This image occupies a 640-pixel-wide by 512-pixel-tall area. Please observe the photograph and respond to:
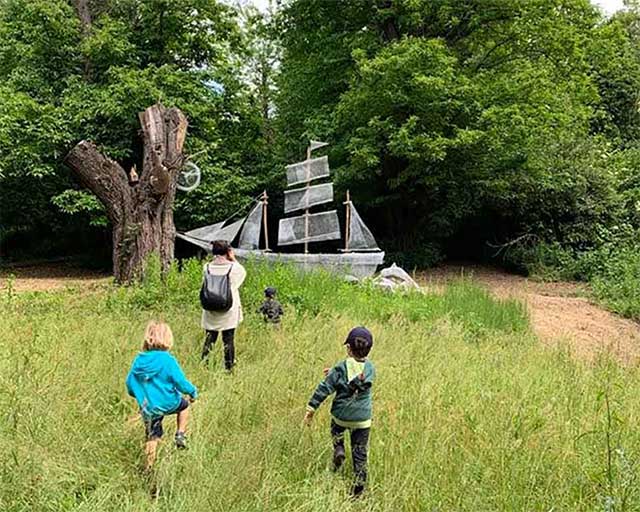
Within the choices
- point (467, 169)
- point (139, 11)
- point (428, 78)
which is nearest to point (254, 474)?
point (428, 78)

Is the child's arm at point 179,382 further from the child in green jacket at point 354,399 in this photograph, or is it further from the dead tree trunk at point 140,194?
the dead tree trunk at point 140,194

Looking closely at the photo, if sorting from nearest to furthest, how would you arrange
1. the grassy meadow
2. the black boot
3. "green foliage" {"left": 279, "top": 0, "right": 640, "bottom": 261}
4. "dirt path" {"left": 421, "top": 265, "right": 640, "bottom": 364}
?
1. the grassy meadow
2. the black boot
3. "dirt path" {"left": 421, "top": 265, "right": 640, "bottom": 364}
4. "green foliage" {"left": 279, "top": 0, "right": 640, "bottom": 261}

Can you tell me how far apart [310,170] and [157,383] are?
428 inches

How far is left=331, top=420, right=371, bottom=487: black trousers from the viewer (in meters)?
3.44

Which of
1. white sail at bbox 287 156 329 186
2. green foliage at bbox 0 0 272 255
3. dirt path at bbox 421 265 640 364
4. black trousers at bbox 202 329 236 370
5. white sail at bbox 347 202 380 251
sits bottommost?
dirt path at bbox 421 265 640 364

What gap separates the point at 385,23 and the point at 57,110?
9.55 meters

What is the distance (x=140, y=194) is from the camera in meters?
10.3

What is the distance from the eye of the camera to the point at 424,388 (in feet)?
15.9

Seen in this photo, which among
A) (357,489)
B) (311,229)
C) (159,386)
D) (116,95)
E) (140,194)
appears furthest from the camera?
(116,95)

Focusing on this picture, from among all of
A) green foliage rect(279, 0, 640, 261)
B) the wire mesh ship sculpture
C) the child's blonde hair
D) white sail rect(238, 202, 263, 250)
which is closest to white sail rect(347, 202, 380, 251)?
the wire mesh ship sculpture

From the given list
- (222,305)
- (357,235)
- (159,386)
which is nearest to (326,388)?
(159,386)

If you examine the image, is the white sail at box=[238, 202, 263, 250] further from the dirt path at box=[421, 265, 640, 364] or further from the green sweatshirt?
the green sweatshirt

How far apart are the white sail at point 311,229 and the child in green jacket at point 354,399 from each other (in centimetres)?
1073

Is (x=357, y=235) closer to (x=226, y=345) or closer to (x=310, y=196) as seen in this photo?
(x=310, y=196)
